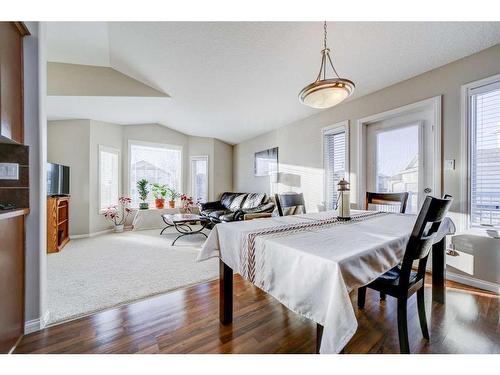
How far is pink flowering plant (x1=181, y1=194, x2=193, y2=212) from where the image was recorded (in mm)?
5567

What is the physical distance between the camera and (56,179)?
356 cm

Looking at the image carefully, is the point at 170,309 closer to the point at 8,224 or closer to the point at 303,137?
the point at 8,224

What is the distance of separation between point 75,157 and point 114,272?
9.96 feet

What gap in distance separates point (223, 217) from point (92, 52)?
321cm

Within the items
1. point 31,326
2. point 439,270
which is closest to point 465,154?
point 439,270

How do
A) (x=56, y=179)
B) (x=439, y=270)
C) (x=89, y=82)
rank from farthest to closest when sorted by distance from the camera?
(x=56, y=179)
(x=89, y=82)
(x=439, y=270)

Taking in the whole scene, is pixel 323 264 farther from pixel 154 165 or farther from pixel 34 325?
pixel 154 165

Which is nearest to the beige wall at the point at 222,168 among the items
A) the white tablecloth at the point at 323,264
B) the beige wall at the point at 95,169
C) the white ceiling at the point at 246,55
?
the white ceiling at the point at 246,55

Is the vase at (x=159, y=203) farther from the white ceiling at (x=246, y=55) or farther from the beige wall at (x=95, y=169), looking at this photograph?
the white ceiling at (x=246, y=55)

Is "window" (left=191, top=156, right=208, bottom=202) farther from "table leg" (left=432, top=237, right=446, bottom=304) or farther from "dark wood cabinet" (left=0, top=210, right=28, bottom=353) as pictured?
"table leg" (left=432, top=237, right=446, bottom=304)

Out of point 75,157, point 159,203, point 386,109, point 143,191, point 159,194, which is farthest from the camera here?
point 159,194

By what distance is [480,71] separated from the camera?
2107 mm

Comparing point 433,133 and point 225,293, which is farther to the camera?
point 433,133

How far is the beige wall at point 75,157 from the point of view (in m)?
4.19
